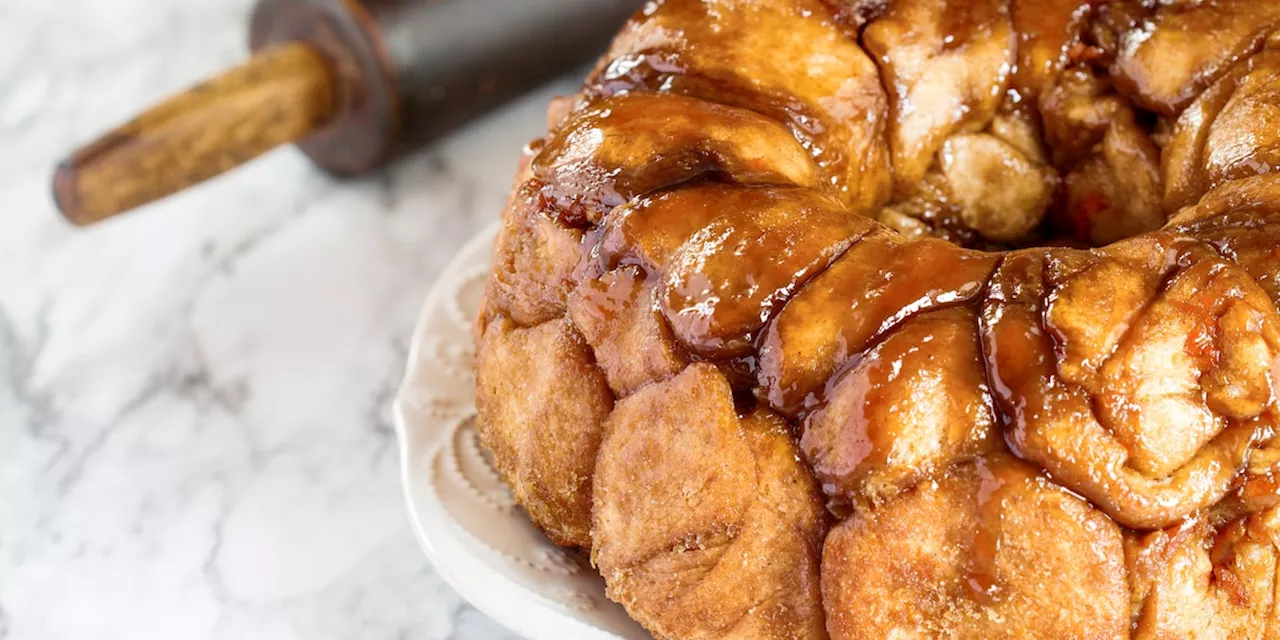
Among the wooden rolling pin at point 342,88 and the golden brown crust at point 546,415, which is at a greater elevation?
the golden brown crust at point 546,415

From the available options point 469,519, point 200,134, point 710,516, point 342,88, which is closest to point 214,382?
point 200,134

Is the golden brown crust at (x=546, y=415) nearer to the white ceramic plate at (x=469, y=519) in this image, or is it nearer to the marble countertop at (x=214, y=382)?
the white ceramic plate at (x=469, y=519)

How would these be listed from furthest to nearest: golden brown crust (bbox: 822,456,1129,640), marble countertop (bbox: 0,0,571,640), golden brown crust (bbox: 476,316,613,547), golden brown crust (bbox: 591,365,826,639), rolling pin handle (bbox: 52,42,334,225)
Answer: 1. rolling pin handle (bbox: 52,42,334,225)
2. marble countertop (bbox: 0,0,571,640)
3. golden brown crust (bbox: 476,316,613,547)
4. golden brown crust (bbox: 591,365,826,639)
5. golden brown crust (bbox: 822,456,1129,640)

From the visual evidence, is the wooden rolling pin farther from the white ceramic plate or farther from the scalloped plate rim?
the scalloped plate rim

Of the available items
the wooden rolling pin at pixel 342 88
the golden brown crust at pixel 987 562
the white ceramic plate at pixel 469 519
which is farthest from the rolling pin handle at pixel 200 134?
the golden brown crust at pixel 987 562

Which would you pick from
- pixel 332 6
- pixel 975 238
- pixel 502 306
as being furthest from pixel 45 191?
pixel 975 238

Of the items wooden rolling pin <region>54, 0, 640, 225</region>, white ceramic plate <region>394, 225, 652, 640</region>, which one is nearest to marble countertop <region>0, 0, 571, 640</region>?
wooden rolling pin <region>54, 0, 640, 225</region>
